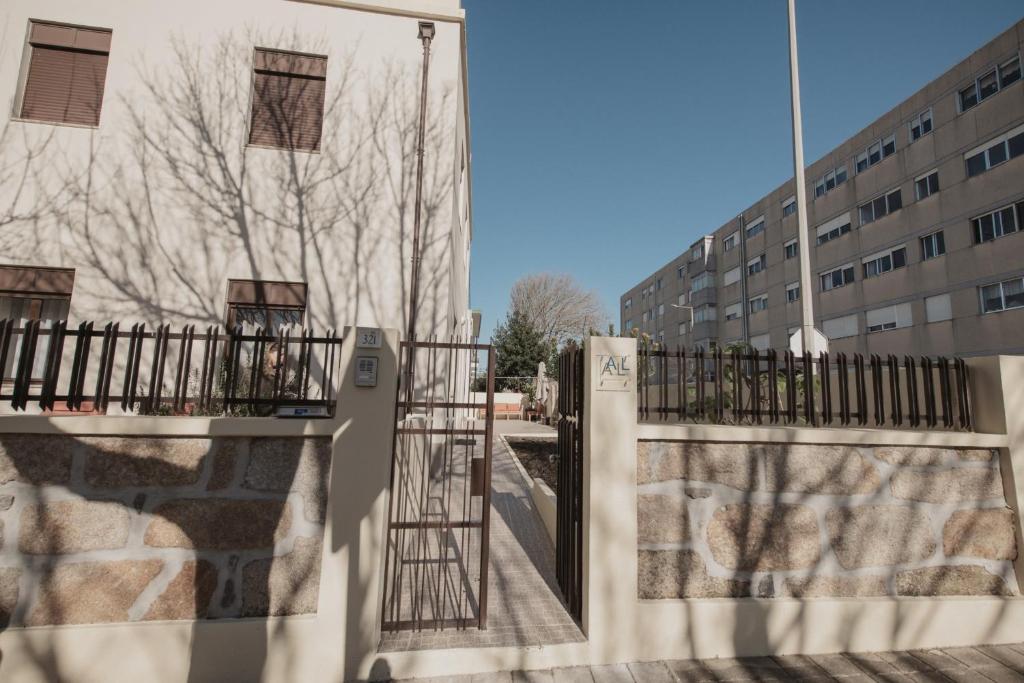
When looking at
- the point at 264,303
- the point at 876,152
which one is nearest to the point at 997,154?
the point at 876,152

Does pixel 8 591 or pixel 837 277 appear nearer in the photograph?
pixel 8 591

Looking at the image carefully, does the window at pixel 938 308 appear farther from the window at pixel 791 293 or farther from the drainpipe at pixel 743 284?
the drainpipe at pixel 743 284

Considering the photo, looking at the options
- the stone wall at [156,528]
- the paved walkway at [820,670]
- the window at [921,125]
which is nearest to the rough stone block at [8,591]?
the stone wall at [156,528]

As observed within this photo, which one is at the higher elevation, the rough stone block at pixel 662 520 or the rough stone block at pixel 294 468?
the rough stone block at pixel 294 468

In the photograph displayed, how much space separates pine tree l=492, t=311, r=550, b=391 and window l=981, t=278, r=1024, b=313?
60.4ft

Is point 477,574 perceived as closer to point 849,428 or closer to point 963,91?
point 849,428

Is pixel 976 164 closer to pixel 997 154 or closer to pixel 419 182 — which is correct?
Answer: pixel 997 154

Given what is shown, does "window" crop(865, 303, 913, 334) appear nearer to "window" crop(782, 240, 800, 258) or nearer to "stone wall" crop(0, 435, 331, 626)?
"window" crop(782, 240, 800, 258)

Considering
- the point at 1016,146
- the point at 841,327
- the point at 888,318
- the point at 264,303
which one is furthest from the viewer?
the point at 841,327

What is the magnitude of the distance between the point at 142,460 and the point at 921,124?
92.8ft

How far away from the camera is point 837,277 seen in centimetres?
2373

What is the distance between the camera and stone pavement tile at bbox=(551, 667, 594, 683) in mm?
2748

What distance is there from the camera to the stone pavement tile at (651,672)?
9.07 ft

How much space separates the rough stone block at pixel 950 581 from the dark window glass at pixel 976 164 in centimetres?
2151
